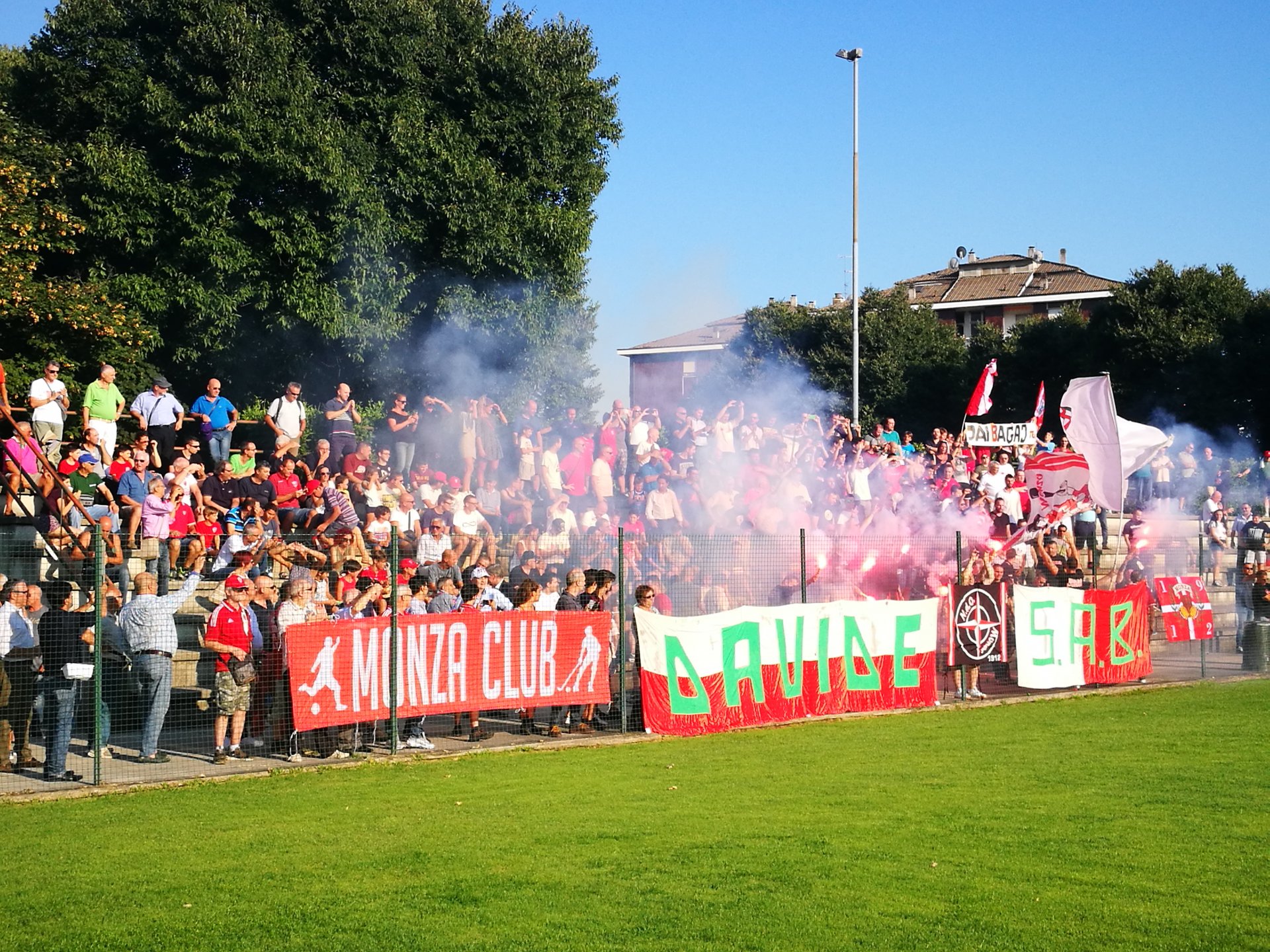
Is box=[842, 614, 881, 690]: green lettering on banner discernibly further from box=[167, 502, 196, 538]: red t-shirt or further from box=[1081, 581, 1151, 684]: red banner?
box=[167, 502, 196, 538]: red t-shirt

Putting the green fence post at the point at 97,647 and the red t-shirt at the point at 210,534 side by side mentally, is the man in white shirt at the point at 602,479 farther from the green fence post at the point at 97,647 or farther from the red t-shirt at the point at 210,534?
the green fence post at the point at 97,647

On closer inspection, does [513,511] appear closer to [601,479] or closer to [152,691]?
[601,479]

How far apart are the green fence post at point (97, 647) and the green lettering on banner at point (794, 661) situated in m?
7.08

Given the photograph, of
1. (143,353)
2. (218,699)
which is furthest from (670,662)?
(143,353)

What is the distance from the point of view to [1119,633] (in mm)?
17797

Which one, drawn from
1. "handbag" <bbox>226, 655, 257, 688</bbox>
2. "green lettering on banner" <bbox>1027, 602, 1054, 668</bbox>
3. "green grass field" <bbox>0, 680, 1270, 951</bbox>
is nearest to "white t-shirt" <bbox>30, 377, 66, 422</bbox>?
"handbag" <bbox>226, 655, 257, 688</bbox>

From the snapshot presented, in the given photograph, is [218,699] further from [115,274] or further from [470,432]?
[115,274]

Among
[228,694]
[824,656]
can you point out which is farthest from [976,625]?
[228,694]

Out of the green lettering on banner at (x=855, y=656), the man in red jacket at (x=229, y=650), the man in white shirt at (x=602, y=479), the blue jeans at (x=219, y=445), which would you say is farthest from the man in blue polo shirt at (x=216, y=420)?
the green lettering on banner at (x=855, y=656)

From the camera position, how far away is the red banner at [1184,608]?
1916 centimetres

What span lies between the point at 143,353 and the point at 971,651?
1755 centimetres

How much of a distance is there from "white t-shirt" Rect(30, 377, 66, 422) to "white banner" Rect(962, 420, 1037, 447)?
18.1 m

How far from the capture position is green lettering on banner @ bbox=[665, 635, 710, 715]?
45.0 ft

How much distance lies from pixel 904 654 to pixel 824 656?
51.0 inches
